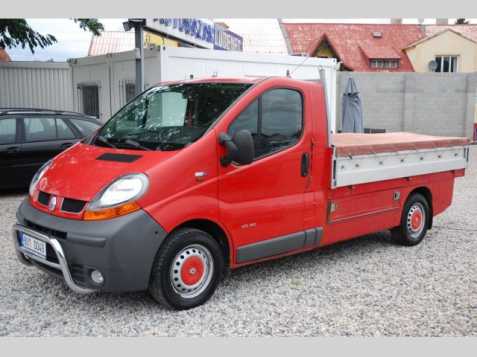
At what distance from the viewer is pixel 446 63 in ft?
115

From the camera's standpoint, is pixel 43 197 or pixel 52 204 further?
pixel 43 197

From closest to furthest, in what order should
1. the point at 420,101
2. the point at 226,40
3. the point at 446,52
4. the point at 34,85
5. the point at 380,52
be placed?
1. the point at 226,40
2. the point at 34,85
3. the point at 420,101
4. the point at 446,52
5. the point at 380,52

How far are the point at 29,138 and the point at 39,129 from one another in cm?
26

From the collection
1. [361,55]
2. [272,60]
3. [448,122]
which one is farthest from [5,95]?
[361,55]

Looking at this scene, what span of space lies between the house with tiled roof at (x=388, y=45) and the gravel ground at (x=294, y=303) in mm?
29549

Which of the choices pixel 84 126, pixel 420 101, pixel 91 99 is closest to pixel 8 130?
pixel 84 126

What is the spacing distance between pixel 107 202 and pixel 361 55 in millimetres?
36020

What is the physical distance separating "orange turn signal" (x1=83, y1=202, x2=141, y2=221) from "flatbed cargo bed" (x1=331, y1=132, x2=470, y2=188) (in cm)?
226

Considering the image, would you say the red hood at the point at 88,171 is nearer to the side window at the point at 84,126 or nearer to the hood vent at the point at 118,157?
the hood vent at the point at 118,157

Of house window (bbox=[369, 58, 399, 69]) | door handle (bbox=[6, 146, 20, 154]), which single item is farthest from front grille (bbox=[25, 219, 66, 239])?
house window (bbox=[369, 58, 399, 69])

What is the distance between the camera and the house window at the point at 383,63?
37.3 metres

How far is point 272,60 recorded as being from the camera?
12.9 m

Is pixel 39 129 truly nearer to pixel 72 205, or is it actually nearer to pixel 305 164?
pixel 72 205

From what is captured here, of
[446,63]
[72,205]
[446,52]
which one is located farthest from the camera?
[446,63]
